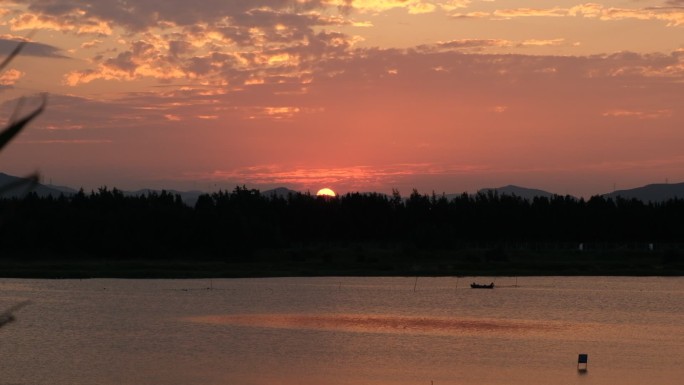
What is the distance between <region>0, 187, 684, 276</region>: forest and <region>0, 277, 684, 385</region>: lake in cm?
1829

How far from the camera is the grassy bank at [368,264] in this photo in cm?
9631

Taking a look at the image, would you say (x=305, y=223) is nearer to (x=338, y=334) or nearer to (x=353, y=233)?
(x=353, y=233)

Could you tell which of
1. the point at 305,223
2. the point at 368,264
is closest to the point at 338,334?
the point at 368,264

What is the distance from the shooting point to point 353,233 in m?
131

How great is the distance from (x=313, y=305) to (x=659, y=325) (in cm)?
2252

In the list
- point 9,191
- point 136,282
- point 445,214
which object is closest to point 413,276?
point 136,282

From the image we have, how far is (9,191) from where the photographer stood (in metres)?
1.81

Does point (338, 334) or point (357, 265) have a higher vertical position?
point (357, 265)

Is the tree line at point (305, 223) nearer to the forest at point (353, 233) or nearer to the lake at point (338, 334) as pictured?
the forest at point (353, 233)

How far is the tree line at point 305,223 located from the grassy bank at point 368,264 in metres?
1.69

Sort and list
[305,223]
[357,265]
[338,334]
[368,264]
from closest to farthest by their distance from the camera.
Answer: [338,334]
[357,265]
[368,264]
[305,223]

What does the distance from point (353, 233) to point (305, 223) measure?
6.39 metres

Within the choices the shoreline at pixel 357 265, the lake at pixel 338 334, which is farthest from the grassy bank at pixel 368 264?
the lake at pixel 338 334

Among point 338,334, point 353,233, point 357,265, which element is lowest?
point 338,334
